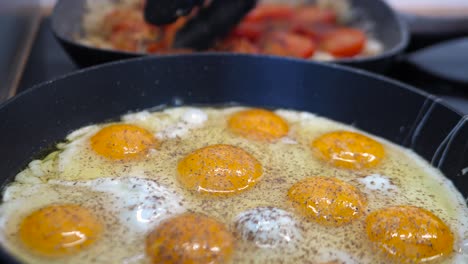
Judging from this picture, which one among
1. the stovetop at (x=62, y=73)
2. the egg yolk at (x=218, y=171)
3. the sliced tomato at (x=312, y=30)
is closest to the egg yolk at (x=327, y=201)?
the egg yolk at (x=218, y=171)

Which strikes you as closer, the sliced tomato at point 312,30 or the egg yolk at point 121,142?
the egg yolk at point 121,142

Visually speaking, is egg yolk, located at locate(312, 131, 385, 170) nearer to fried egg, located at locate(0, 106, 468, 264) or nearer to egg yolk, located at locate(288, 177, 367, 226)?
fried egg, located at locate(0, 106, 468, 264)

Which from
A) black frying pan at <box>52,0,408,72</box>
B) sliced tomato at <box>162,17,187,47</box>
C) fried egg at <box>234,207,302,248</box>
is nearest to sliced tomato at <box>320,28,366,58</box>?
black frying pan at <box>52,0,408,72</box>

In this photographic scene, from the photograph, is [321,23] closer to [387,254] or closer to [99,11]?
[99,11]

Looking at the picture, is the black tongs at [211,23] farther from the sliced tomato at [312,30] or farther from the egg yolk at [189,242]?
the egg yolk at [189,242]

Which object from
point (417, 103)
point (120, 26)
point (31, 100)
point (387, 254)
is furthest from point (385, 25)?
point (31, 100)
